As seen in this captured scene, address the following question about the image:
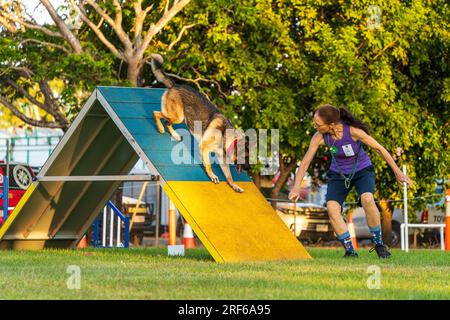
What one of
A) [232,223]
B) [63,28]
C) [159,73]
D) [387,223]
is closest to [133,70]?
[63,28]

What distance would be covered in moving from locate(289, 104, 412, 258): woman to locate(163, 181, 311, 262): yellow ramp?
49 centimetres

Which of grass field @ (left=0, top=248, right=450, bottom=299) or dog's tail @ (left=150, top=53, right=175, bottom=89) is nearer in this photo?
grass field @ (left=0, top=248, right=450, bottom=299)

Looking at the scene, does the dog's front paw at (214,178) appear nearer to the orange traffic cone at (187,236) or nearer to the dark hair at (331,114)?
the dark hair at (331,114)

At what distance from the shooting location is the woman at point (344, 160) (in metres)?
10.8

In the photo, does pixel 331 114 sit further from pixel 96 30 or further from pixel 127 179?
pixel 96 30

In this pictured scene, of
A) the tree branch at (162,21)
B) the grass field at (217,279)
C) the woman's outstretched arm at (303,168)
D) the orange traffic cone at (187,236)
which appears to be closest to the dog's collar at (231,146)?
the woman's outstretched arm at (303,168)

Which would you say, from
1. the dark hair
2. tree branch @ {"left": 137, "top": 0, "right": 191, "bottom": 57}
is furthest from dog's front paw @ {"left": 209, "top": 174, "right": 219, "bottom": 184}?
tree branch @ {"left": 137, "top": 0, "right": 191, "bottom": 57}

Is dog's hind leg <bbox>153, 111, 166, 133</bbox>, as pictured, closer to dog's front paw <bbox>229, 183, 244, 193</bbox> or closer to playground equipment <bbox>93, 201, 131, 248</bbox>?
dog's front paw <bbox>229, 183, 244, 193</bbox>

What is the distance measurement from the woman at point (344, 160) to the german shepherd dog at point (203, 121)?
3.18ft

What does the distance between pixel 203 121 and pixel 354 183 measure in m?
1.84

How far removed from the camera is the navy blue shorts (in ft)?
36.2

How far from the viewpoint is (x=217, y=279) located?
7.94 metres

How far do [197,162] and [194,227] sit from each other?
1399mm
